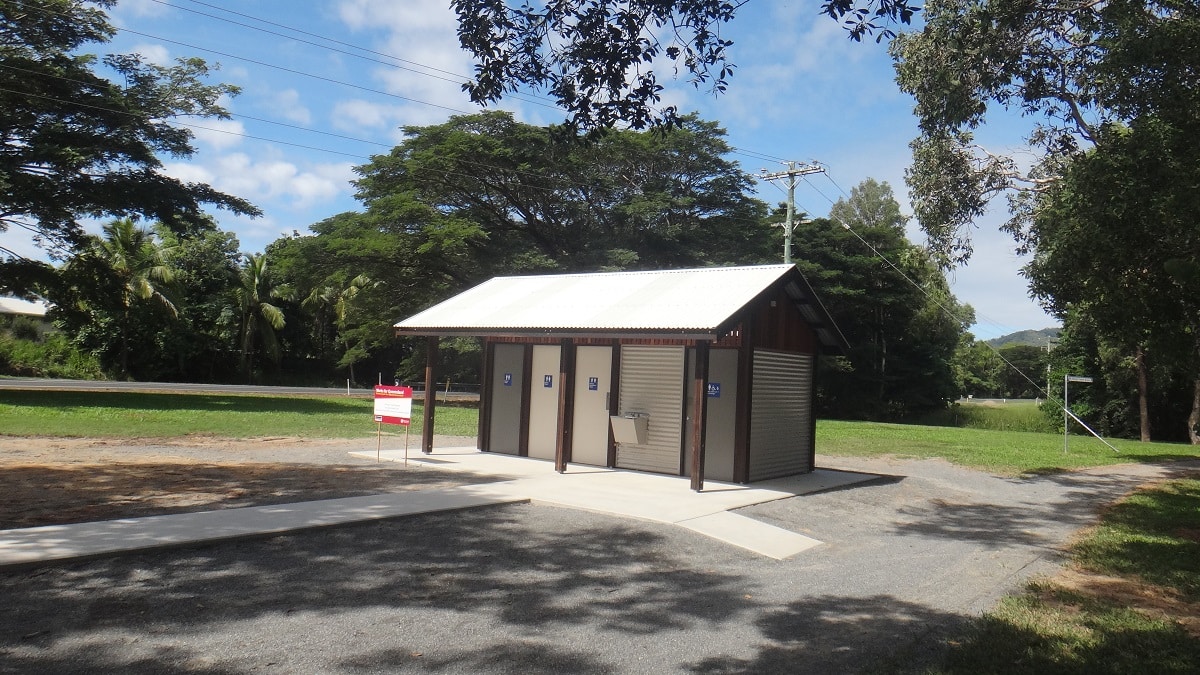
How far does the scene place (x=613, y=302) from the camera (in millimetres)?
14383

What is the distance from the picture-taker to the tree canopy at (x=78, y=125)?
23188mm

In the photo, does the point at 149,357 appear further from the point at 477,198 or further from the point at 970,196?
the point at 970,196

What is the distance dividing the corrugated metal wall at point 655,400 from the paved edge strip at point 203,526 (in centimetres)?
380

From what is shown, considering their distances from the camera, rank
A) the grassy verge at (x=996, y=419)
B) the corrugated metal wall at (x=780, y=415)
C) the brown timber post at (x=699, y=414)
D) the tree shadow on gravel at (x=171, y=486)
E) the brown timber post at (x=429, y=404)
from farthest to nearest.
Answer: the grassy verge at (x=996, y=419)
the brown timber post at (x=429, y=404)
the corrugated metal wall at (x=780, y=415)
the brown timber post at (x=699, y=414)
the tree shadow on gravel at (x=171, y=486)

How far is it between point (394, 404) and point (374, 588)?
8062mm

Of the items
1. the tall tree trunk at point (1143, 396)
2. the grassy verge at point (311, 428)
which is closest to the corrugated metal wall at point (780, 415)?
the grassy verge at point (311, 428)

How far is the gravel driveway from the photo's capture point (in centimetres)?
483

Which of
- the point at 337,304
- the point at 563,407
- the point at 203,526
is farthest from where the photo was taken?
the point at 337,304

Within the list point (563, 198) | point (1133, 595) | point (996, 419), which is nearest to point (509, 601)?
point (1133, 595)

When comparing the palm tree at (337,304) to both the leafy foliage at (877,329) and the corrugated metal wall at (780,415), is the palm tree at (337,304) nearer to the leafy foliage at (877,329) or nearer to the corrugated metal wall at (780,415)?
the leafy foliage at (877,329)

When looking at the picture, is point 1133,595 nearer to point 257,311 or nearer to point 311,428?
point 311,428

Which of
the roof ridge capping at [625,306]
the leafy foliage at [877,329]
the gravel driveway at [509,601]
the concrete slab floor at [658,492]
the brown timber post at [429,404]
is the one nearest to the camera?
the gravel driveway at [509,601]

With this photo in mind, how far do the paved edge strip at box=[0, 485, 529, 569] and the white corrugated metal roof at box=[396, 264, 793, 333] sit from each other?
3770 millimetres

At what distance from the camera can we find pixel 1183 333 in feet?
44.0
